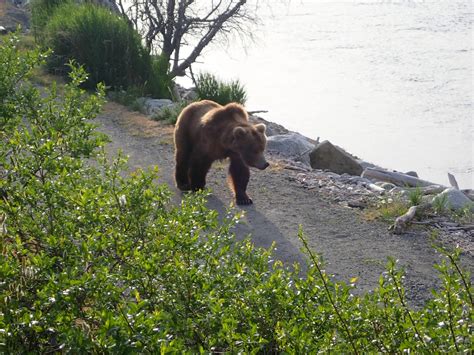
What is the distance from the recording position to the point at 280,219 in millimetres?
7238

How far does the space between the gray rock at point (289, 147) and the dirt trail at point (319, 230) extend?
29.9 inches

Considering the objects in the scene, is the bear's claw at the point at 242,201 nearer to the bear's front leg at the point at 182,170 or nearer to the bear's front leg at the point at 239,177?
the bear's front leg at the point at 239,177

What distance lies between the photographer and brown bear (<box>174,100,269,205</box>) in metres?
7.41

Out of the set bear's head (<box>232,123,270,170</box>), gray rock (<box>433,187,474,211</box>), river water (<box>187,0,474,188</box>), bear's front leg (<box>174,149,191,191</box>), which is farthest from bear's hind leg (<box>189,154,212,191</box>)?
river water (<box>187,0,474,188</box>)

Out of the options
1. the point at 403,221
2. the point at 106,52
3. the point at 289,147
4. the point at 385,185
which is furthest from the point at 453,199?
the point at 106,52

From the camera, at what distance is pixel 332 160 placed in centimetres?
1046

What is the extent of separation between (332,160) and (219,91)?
277cm

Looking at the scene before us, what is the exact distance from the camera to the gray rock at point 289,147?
10.3m

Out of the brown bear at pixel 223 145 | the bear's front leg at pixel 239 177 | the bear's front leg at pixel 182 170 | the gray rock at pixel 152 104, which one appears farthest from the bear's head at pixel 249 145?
the gray rock at pixel 152 104

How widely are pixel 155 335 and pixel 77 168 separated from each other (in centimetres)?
153

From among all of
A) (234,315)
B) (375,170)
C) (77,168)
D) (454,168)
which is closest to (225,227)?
(234,315)

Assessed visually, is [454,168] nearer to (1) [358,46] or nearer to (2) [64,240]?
(1) [358,46]

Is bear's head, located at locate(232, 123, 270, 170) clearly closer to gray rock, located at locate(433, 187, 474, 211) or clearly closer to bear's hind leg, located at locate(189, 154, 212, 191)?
bear's hind leg, located at locate(189, 154, 212, 191)

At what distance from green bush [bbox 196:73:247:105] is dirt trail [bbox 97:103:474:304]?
286cm
